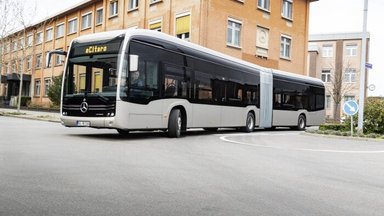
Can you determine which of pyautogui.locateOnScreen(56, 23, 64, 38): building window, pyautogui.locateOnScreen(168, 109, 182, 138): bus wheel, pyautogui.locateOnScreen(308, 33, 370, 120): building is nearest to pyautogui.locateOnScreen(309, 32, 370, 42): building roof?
pyautogui.locateOnScreen(308, 33, 370, 120): building

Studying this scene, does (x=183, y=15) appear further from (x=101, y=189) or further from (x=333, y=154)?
(x=101, y=189)

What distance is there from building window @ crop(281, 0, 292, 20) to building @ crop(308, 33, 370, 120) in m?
20.8

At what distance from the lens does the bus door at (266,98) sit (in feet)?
64.4

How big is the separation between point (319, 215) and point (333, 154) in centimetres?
624

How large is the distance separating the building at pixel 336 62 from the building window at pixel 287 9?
20789 millimetres

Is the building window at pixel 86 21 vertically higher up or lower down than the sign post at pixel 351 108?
higher up

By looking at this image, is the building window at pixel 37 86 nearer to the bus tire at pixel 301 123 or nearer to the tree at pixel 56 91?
the tree at pixel 56 91

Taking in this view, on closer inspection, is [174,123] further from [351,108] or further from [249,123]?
[351,108]

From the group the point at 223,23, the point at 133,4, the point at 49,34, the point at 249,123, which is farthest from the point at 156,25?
the point at 49,34

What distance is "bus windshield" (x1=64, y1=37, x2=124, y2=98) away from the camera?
11.5 m

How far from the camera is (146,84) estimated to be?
470 inches

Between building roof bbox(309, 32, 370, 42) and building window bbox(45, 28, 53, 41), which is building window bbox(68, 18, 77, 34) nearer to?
building window bbox(45, 28, 53, 41)

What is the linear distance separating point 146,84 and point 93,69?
154 cm

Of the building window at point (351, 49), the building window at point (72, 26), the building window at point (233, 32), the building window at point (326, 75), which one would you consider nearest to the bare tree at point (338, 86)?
the building window at point (326, 75)
